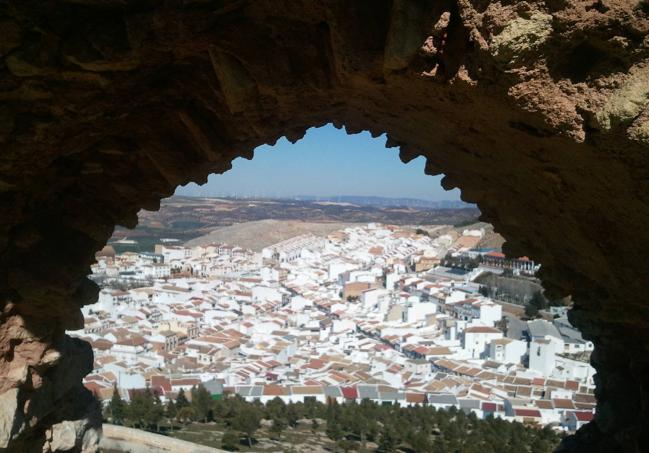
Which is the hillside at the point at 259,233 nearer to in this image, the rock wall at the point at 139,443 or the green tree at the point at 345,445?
the green tree at the point at 345,445

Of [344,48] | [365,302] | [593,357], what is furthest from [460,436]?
[365,302]

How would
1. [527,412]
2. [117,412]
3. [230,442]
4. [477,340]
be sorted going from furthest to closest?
[477,340] → [527,412] → [117,412] → [230,442]

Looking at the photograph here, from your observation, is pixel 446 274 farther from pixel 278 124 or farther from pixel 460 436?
pixel 278 124

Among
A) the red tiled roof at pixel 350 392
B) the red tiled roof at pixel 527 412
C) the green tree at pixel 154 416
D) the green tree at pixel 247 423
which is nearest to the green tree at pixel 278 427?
the green tree at pixel 247 423

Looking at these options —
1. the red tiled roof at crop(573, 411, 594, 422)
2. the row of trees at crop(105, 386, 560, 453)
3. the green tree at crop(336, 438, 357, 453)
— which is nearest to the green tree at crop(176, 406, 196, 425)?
the row of trees at crop(105, 386, 560, 453)

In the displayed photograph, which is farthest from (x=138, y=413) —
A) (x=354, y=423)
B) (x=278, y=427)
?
(x=354, y=423)

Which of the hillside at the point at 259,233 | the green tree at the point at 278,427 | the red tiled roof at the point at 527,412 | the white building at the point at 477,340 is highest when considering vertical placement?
the hillside at the point at 259,233

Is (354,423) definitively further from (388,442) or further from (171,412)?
(171,412)
